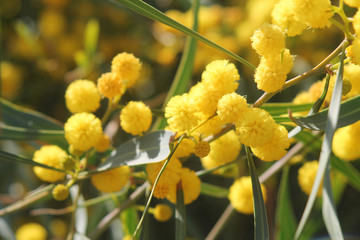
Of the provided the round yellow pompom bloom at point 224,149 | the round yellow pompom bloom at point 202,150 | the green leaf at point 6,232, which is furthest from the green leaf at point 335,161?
the green leaf at point 6,232

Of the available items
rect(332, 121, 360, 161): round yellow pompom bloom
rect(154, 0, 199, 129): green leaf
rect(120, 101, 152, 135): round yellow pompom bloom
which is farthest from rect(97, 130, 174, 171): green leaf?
rect(332, 121, 360, 161): round yellow pompom bloom

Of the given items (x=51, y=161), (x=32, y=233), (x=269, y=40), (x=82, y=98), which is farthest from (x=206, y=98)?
(x=32, y=233)

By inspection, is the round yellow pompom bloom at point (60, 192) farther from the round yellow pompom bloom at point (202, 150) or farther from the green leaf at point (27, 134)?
the round yellow pompom bloom at point (202, 150)

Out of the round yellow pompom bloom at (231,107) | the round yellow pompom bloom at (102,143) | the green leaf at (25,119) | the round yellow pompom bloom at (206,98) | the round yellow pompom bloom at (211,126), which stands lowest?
the round yellow pompom bloom at (231,107)

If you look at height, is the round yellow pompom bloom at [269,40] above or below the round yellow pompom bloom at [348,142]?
above

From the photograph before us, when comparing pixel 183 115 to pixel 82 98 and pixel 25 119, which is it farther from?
pixel 25 119

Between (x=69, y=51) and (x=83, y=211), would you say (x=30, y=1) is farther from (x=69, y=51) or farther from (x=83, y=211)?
(x=83, y=211)

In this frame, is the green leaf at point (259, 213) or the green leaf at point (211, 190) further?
the green leaf at point (211, 190)
